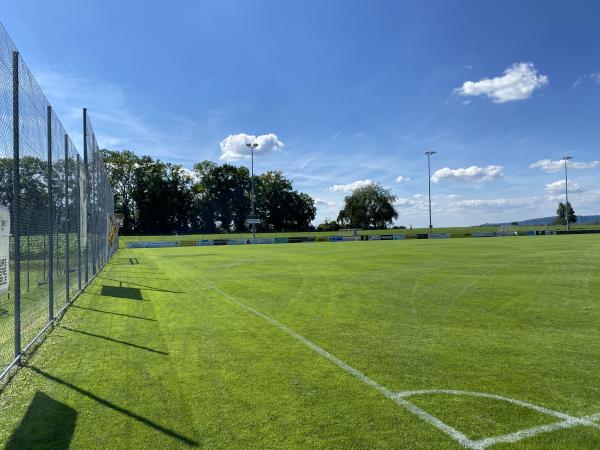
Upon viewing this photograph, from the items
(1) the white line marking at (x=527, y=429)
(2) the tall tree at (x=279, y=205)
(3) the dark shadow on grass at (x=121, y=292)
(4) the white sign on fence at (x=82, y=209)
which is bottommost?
(1) the white line marking at (x=527, y=429)

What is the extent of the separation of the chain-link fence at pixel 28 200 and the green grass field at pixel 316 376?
0.58 metres

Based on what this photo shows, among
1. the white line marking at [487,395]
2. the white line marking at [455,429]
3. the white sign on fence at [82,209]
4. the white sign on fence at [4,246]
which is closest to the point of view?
the white line marking at [455,429]

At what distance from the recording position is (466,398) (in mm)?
4320

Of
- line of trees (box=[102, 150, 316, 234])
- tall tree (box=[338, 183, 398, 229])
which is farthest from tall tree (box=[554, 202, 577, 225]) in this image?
line of trees (box=[102, 150, 316, 234])

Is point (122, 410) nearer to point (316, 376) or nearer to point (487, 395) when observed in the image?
point (316, 376)

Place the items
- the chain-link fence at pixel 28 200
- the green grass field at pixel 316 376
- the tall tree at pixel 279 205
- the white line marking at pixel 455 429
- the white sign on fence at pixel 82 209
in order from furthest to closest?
1. the tall tree at pixel 279 205
2. the white sign on fence at pixel 82 209
3. the chain-link fence at pixel 28 200
4. the green grass field at pixel 316 376
5. the white line marking at pixel 455 429

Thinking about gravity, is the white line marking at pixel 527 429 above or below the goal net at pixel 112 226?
below

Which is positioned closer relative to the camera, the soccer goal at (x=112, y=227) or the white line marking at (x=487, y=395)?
the white line marking at (x=487, y=395)

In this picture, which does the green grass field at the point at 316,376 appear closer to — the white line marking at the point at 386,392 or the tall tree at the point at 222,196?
the white line marking at the point at 386,392

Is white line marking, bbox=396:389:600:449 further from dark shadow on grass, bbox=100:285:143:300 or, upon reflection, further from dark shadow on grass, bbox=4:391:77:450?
dark shadow on grass, bbox=100:285:143:300

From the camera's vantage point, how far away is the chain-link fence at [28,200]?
4887 millimetres

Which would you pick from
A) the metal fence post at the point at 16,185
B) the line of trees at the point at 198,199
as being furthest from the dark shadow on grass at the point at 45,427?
the line of trees at the point at 198,199

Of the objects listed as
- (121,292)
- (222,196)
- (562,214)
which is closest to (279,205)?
(222,196)

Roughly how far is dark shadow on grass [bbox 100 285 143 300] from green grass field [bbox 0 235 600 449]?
119 centimetres
